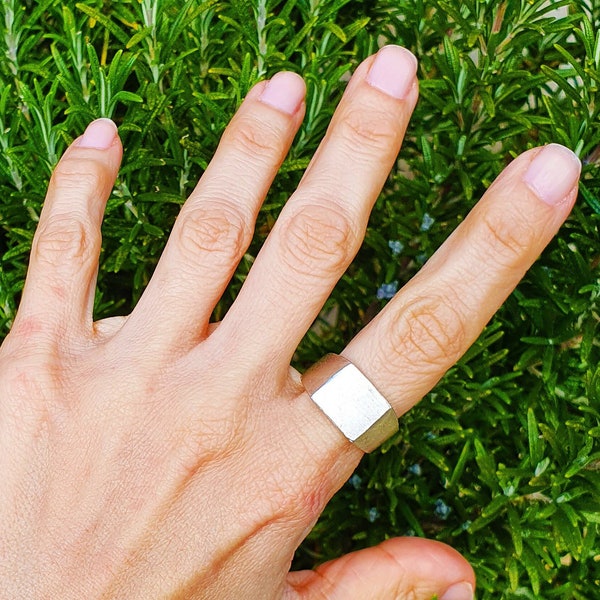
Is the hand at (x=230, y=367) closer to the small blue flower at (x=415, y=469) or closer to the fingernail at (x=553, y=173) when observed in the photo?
the fingernail at (x=553, y=173)

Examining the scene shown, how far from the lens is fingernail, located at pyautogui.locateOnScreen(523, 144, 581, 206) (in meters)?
0.84

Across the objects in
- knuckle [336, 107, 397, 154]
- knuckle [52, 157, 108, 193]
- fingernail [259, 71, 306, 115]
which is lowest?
knuckle [52, 157, 108, 193]

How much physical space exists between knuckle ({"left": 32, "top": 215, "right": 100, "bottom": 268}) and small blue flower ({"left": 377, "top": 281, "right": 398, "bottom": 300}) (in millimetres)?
373

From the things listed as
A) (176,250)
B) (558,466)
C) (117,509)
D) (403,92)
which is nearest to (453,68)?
(403,92)

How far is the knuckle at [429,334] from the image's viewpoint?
2.85ft

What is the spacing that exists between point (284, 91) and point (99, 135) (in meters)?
0.23

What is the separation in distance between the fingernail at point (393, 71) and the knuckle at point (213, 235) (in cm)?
23

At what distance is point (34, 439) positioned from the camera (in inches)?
34.4

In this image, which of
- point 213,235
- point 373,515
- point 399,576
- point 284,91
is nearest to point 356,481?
point 373,515

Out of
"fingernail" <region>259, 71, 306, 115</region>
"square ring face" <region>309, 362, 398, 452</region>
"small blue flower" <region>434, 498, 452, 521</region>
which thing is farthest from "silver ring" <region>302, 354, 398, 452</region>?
"fingernail" <region>259, 71, 306, 115</region>

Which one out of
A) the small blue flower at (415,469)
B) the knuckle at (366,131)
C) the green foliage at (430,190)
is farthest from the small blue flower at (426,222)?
the small blue flower at (415,469)

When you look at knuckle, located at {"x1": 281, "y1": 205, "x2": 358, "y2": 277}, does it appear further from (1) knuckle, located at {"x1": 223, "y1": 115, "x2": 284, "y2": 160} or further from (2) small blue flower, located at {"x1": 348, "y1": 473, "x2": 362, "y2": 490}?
(2) small blue flower, located at {"x1": 348, "y1": 473, "x2": 362, "y2": 490}

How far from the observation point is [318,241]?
0.90m

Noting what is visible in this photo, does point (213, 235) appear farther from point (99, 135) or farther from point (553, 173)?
point (553, 173)
